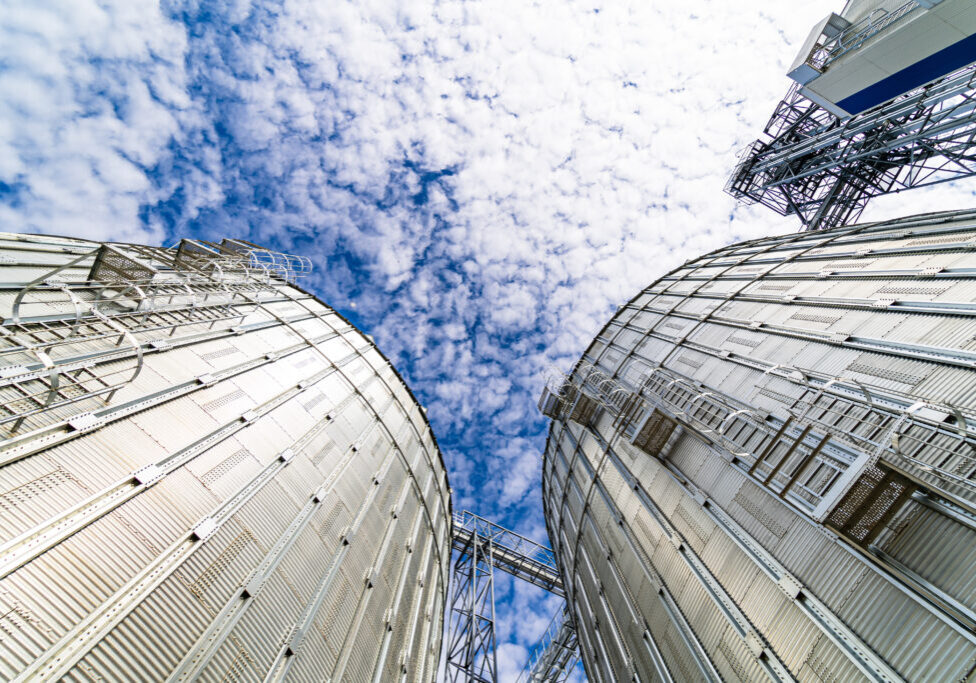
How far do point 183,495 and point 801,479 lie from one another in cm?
1136

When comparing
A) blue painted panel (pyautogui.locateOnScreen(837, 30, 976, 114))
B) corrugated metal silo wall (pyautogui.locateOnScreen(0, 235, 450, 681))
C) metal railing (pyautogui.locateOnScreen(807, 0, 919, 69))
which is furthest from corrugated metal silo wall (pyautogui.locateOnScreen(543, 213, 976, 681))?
metal railing (pyautogui.locateOnScreen(807, 0, 919, 69))

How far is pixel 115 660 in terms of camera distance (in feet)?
17.2

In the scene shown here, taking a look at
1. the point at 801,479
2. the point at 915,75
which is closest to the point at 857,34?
the point at 915,75

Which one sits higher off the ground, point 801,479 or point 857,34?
point 857,34

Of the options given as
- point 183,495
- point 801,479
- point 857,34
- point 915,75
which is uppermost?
point 857,34

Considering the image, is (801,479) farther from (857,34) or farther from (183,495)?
(857,34)

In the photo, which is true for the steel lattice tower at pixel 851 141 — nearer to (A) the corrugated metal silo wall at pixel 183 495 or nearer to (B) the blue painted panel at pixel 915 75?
(B) the blue painted panel at pixel 915 75

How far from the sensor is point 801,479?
7.94 m

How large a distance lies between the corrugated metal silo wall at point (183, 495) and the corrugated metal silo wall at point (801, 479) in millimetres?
7474

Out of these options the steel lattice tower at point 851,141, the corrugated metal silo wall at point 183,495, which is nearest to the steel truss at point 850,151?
the steel lattice tower at point 851,141

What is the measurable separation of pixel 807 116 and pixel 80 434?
33171mm

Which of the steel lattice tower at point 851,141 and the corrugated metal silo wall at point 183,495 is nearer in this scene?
the corrugated metal silo wall at point 183,495

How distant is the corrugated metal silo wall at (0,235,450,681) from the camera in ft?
17.4

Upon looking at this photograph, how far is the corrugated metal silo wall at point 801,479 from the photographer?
617cm
